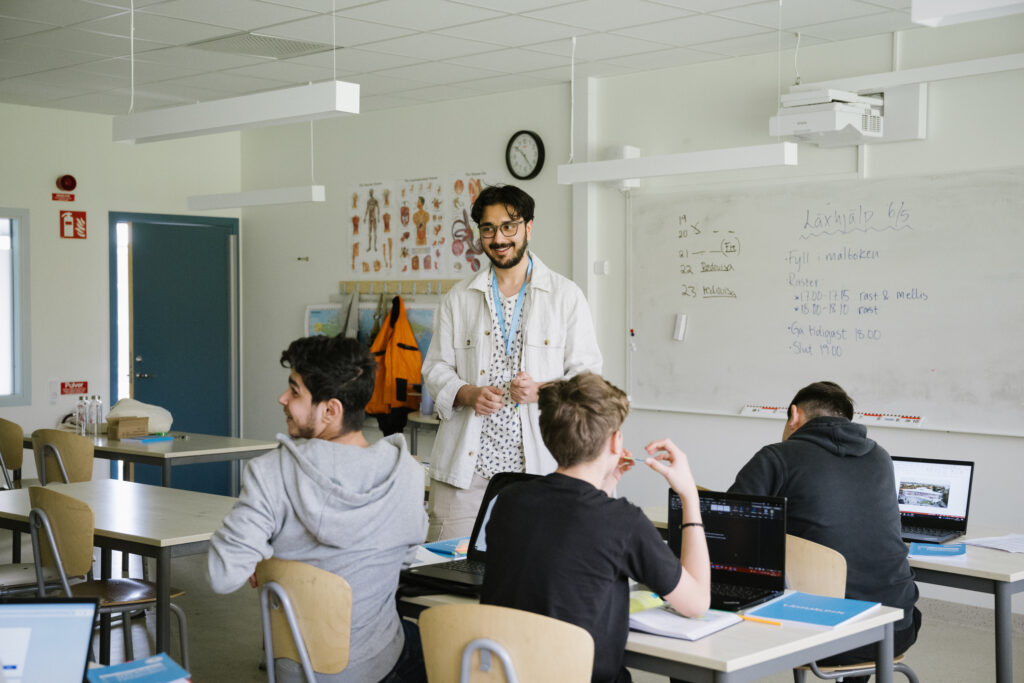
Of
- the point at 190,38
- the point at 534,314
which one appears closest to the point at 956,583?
the point at 534,314

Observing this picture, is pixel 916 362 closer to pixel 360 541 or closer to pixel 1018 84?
pixel 1018 84

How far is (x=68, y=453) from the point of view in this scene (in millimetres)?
5137

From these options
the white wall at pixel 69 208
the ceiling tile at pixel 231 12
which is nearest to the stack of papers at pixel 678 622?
the ceiling tile at pixel 231 12

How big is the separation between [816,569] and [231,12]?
12.1ft

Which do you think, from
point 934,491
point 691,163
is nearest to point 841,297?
point 691,163

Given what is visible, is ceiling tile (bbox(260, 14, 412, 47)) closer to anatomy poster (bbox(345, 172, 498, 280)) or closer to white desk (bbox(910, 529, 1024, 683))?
anatomy poster (bbox(345, 172, 498, 280))

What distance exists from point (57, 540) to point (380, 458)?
1.54 m

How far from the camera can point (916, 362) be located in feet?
17.2

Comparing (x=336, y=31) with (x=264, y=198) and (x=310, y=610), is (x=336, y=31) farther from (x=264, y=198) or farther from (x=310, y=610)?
(x=310, y=610)

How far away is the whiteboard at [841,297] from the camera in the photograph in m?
5.02

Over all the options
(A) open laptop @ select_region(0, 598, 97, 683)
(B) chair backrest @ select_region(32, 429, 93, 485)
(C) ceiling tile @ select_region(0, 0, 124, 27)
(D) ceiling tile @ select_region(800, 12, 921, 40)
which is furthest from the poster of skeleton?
(A) open laptop @ select_region(0, 598, 97, 683)

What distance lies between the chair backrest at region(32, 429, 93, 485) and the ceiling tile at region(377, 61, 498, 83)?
8.88 feet

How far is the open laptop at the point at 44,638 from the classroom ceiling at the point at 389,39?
3.59 meters

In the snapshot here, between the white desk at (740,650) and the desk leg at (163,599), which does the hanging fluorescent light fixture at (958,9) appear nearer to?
the white desk at (740,650)
